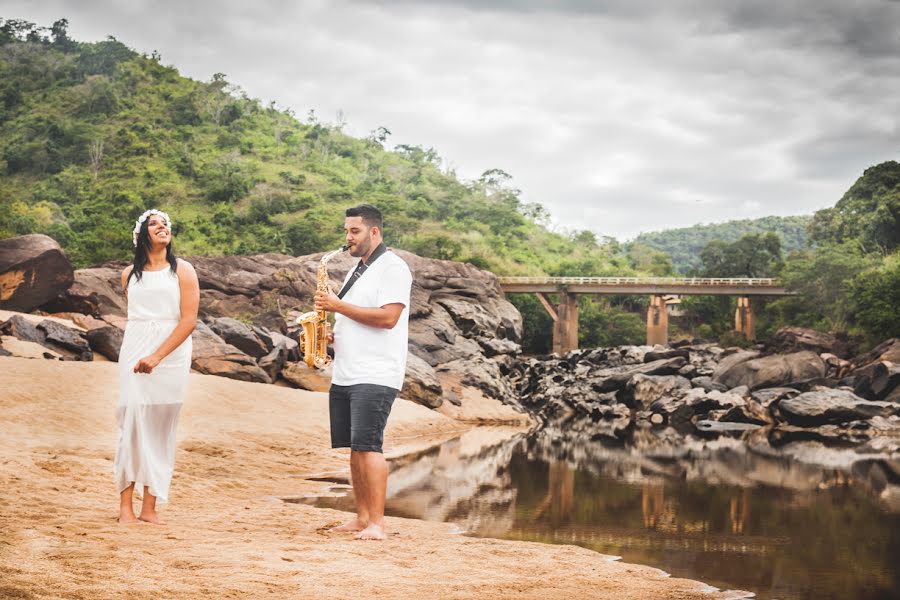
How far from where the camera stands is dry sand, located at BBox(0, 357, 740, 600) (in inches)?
173

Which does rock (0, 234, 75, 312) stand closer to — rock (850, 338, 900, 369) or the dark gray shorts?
the dark gray shorts

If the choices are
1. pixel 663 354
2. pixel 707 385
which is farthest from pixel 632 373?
pixel 663 354

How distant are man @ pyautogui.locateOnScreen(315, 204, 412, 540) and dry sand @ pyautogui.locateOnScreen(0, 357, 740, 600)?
382 millimetres

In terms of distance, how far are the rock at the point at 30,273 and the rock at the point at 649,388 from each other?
16.0 meters

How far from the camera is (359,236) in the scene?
622 cm

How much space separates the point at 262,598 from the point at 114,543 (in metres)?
1.40

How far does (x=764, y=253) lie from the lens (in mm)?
67562

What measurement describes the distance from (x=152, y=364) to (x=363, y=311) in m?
1.42

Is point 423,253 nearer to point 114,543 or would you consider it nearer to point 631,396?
point 631,396

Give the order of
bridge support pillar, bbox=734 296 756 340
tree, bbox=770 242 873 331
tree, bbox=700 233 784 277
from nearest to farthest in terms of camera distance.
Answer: tree, bbox=770 242 873 331 < bridge support pillar, bbox=734 296 756 340 < tree, bbox=700 233 784 277

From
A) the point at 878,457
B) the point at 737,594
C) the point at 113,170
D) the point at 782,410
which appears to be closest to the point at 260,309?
the point at 782,410

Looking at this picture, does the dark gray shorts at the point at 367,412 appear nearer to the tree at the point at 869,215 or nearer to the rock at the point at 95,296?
the rock at the point at 95,296

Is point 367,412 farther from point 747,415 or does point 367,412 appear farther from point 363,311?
point 747,415

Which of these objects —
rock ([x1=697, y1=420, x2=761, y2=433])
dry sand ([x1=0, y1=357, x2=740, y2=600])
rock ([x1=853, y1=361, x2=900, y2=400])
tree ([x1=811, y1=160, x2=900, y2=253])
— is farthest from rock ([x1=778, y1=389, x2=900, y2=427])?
tree ([x1=811, y1=160, x2=900, y2=253])
